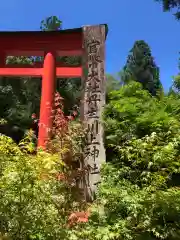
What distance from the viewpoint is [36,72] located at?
9.65 m

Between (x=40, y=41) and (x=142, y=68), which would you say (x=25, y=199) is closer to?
(x=40, y=41)

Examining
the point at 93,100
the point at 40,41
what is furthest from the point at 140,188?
the point at 40,41

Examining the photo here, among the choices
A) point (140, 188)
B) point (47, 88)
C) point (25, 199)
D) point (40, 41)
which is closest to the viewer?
point (25, 199)

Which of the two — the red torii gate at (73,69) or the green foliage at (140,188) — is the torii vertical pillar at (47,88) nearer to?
the red torii gate at (73,69)

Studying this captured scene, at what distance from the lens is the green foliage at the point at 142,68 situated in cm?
1816

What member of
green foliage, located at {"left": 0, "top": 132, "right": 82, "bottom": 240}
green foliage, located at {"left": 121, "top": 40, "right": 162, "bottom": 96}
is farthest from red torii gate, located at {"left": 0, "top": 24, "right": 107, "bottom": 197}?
green foliage, located at {"left": 121, "top": 40, "right": 162, "bottom": 96}

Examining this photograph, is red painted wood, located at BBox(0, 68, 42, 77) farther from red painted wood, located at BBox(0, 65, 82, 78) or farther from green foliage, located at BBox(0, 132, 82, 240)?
green foliage, located at BBox(0, 132, 82, 240)

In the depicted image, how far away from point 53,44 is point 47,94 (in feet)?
4.91

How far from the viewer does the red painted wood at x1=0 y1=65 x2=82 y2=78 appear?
31.7ft

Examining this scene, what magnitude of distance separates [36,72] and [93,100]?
3416 millimetres

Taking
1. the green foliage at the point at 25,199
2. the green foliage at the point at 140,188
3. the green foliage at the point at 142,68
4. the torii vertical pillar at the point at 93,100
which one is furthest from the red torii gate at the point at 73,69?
the green foliage at the point at 142,68

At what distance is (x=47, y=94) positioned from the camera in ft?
29.8

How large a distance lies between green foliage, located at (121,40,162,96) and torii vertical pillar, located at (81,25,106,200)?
11.1 metres

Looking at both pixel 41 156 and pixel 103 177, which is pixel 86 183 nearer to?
pixel 103 177
